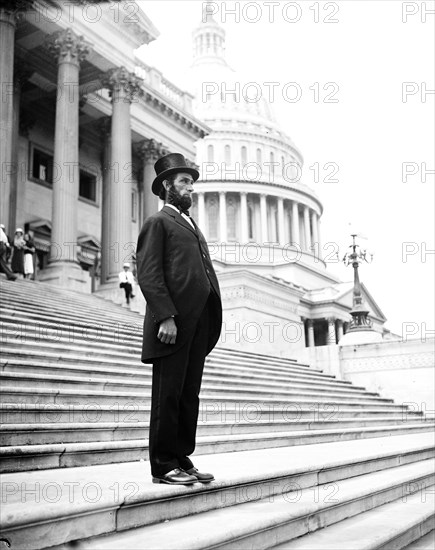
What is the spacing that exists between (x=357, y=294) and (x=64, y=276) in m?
9.90

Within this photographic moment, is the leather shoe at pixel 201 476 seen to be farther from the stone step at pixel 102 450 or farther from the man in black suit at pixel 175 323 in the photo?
the stone step at pixel 102 450

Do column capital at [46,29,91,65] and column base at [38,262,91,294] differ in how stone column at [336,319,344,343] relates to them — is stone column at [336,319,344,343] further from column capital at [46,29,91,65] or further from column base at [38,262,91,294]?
column capital at [46,29,91,65]

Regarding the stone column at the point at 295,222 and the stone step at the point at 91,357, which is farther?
the stone column at the point at 295,222

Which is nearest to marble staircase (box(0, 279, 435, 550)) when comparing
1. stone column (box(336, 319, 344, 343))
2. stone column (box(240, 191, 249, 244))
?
stone column (box(336, 319, 344, 343))

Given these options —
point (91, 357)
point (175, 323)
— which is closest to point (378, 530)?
point (175, 323)

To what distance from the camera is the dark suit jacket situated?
413 cm

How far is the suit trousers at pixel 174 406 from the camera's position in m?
4.07

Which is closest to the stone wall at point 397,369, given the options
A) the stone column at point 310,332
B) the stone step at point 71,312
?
the stone step at point 71,312

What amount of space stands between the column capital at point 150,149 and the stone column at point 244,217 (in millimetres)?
37361

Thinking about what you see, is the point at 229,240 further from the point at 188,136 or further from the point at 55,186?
the point at 55,186

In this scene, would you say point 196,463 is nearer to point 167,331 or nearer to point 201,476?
point 201,476

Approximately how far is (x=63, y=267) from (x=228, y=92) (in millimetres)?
64082

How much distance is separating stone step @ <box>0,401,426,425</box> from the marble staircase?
0.06 feet

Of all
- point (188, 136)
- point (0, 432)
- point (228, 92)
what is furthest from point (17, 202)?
point (228, 92)
